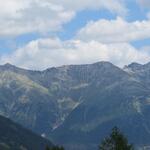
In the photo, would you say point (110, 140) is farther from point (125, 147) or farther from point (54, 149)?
point (54, 149)

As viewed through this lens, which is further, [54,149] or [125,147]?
[54,149]

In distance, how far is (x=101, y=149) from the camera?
7481cm

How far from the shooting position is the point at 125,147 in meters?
72.6

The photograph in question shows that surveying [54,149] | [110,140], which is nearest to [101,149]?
[110,140]

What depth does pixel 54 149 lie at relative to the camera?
85.8 meters

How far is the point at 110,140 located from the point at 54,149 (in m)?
14.1

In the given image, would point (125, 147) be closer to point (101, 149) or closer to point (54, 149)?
point (101, 149)

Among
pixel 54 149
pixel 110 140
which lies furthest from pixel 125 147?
pixel 54 149

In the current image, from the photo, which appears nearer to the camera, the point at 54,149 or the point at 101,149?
the point at 101,149

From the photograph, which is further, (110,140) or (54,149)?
(54,149)

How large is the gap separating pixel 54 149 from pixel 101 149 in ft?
43.2

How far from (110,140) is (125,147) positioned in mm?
3091

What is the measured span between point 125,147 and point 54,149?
16.9 m
